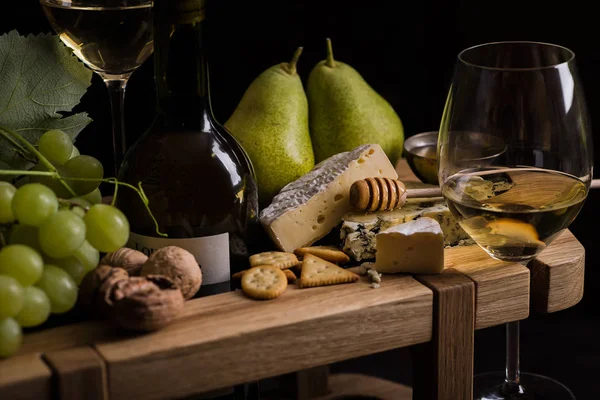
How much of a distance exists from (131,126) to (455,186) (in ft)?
2.36

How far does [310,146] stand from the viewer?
106cm

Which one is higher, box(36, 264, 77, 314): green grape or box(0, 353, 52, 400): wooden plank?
box(36, 264, 77, 314): green grape

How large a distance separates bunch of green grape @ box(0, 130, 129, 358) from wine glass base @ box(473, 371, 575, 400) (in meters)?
0.49

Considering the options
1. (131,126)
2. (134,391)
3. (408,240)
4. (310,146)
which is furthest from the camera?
(131,126)

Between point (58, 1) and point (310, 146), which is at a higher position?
point (58, 1)

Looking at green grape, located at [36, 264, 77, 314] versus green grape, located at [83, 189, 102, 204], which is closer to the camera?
green grape, located at [36, 264, 77, 314]

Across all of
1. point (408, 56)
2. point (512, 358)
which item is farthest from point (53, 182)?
point (408, 56)

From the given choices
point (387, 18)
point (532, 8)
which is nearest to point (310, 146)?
point (387, 18)

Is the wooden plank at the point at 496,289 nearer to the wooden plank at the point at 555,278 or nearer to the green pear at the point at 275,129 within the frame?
the wooden plank at the point at 555,278

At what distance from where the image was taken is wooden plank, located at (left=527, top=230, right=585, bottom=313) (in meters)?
0.87

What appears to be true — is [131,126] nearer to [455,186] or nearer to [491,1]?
[491,1]

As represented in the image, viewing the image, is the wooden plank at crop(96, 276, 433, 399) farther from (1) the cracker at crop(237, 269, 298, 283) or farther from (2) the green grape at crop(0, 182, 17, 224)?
(2) the green grape at crop(0, 182, 17, 224)

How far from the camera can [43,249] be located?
0.73 metres

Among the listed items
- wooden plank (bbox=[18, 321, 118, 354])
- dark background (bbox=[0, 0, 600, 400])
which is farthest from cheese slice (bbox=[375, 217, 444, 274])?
dark background (bbox=[0, 0, 600, 400])
